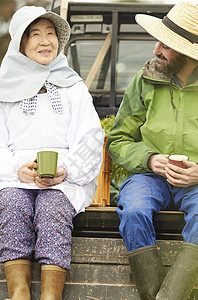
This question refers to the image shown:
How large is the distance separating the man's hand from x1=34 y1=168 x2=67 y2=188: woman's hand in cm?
55

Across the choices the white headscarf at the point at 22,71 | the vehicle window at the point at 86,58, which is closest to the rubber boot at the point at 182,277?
the white headscarf at the point at 22,71

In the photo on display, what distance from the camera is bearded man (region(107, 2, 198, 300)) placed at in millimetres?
2712

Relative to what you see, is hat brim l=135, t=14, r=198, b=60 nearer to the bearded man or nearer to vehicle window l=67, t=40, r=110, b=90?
the bearded man

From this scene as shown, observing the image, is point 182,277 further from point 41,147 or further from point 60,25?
point 60,25

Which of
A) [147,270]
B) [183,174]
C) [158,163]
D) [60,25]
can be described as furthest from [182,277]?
[60,25]

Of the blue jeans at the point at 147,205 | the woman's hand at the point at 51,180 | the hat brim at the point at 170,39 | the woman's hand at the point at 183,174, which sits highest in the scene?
the hat brim at the point at 170,39

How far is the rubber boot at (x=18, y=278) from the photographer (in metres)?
2.54

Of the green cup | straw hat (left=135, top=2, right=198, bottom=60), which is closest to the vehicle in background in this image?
straw hat (left=135, top=2, right=198, bottom=60)

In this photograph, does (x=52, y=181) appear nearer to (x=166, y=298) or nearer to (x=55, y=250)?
(x=55, y=250)

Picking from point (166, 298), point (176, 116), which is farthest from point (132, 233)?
point (176, 116)

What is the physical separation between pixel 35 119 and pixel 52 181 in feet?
1.54

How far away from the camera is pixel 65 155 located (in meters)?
3.07

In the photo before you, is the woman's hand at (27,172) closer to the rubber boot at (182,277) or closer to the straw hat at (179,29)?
the rubber boot at (182,277)

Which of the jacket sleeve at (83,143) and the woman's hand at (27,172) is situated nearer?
the woman's hand at (27,172)
